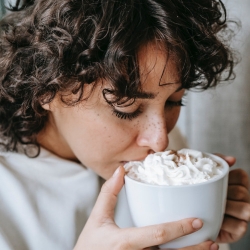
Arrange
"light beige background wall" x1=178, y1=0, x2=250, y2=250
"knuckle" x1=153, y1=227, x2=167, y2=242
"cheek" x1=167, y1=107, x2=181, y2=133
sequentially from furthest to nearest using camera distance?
"light beige background wall" x1=178, y1=0, x2=250, y2=250 → "cheek" x1=167, y1=107, x2=181, y2=133 → "knuckle" x1=153, y1=227, x2=167, y2=242

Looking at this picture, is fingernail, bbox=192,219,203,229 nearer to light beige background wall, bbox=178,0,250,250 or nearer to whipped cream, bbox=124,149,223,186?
whipped cream, bbox=124,149,223,186

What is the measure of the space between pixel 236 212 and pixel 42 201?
43cm

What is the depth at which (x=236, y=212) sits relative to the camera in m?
0.82

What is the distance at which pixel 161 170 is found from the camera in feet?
2.23

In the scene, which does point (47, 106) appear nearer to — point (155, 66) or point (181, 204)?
point (155, 66)

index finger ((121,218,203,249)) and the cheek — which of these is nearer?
Answer: index finger ((121,218,203,249))

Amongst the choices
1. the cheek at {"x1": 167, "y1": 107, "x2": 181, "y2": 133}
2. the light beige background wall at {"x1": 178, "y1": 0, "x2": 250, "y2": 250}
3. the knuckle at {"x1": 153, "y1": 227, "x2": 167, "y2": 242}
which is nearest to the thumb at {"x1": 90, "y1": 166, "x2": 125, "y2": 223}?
the knuckle at {"x1": 153, "y1": 227, "x2": 167, "y2": 242}

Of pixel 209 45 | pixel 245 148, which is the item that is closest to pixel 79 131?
pixel 209 45

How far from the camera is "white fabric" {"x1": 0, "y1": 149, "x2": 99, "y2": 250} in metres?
0.84

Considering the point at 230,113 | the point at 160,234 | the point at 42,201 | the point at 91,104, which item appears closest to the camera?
the point at 160,234

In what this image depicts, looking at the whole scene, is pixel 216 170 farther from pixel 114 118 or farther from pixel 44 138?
pixel 44 138

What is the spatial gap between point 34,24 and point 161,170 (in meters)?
0.40

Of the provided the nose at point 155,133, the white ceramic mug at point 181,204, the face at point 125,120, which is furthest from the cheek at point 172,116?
the white ceramic mug at point 181,204

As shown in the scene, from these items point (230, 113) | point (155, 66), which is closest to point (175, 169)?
point (155, 66)
